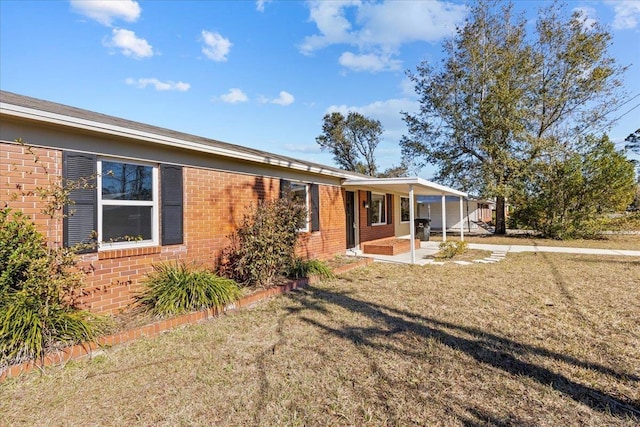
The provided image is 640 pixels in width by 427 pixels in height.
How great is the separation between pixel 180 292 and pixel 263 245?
1775 millimetres

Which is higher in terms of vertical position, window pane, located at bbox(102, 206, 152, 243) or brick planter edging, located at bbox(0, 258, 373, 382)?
window pane, located at bbox(102, 206, 152, 243)

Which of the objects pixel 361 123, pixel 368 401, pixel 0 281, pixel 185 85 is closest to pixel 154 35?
pixel 185 85

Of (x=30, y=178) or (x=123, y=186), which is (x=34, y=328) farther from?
(x=123, y=186)

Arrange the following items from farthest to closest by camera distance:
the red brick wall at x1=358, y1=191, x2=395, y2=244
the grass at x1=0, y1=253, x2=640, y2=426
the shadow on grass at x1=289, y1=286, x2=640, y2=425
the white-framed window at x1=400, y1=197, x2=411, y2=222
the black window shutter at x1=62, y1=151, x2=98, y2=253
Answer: the white-framed window at x1=400, y1=197, x2=411, y2=222, the red brick wall at x1=358, y1=191, x2=395, y2=244, the black window shutter at x1=62, y1=151, x2=98, y2=253, the shadow on grass at x1=289, y1=286, x2=640, y2=425, the grass at x1=0, y1=253, x2=640, y2=426

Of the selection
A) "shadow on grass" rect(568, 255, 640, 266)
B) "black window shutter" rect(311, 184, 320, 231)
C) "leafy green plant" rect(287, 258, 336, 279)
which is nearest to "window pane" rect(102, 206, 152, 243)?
"leafy green plant" rect(287, 258, 336, 279)

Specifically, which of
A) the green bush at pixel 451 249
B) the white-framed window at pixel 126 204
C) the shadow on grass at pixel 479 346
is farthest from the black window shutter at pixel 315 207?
the white-framed window at pixel 126 204

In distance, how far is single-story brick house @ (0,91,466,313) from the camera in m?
4.11

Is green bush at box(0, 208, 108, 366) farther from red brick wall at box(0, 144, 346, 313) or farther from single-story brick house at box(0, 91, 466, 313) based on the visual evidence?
single-story brick house at box(0, 91, 466, 313)

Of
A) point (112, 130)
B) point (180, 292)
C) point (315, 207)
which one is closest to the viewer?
point (112, 130)

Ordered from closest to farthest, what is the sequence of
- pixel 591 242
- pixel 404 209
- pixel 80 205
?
pixel 80 205, pixel 591 242, pixel 404 209

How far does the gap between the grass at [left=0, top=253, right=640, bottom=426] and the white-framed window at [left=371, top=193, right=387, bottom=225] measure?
8268mm

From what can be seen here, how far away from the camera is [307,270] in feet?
24.8

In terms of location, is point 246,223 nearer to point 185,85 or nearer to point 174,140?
point 174,140

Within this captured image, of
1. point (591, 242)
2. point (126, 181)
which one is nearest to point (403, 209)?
point (591, 242)
